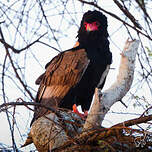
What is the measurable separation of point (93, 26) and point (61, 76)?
0.99 m

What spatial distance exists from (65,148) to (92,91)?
2.51 meters

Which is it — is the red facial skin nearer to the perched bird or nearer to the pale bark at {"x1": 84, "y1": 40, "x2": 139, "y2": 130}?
the perched bird

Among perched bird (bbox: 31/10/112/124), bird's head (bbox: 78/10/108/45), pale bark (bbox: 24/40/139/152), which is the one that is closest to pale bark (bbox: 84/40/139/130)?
pale bark (bbox: 24/40/139/152)

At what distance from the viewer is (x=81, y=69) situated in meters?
5.03

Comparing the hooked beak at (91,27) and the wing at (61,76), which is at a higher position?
the hooked beak at (91,27)

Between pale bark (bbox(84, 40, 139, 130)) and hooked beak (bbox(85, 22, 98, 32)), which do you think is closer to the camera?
pale bark (bbox(84, 40, 139, 130))

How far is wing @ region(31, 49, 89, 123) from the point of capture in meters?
5.05

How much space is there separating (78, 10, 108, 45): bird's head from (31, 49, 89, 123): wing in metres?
0.32

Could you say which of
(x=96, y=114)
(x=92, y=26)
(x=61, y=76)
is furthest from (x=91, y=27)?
(x=96, y=114)

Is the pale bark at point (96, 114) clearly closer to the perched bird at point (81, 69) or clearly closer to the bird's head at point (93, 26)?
the perched bird at point (81, 69)

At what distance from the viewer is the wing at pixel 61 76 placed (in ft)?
16.6

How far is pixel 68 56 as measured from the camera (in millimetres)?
5406

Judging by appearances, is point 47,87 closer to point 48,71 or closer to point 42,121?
point 48,71

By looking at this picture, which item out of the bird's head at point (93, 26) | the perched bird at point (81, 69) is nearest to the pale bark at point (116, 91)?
the perched bird at point (81, 69)
